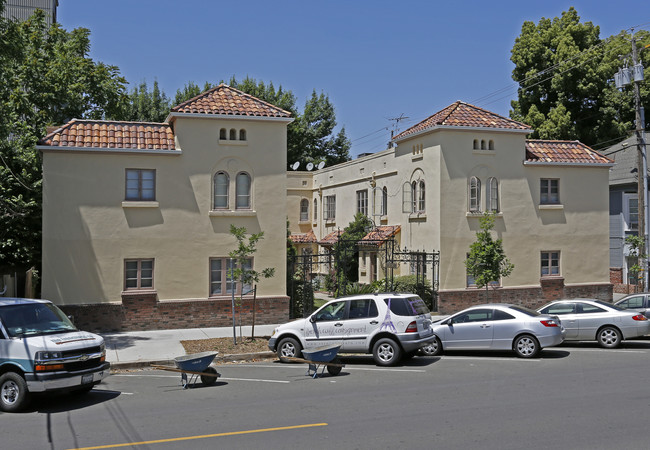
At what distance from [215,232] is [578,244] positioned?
15538mm

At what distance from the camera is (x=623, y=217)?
32938 mm

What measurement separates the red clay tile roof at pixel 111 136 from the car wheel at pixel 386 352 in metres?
10.5

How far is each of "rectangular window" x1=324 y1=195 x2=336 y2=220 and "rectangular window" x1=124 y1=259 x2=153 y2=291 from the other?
61.2 feet

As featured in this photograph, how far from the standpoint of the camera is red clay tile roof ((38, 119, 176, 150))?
20109 mm

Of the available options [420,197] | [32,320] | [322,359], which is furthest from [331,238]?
[32,320]

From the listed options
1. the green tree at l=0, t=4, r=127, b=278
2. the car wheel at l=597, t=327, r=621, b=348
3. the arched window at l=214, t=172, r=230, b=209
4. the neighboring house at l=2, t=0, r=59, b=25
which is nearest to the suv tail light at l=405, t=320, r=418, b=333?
the car wheel at l=597, t=327, r=621, b=348

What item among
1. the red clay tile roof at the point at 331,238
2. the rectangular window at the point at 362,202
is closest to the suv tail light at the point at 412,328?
the rectangular window at the point at 362,202

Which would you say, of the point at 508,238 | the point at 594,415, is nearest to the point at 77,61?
the point at 508,238

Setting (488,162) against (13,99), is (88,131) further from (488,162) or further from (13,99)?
(488,162)

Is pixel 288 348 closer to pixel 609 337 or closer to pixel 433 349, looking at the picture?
pixel 433 349

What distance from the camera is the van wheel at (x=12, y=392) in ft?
35.1

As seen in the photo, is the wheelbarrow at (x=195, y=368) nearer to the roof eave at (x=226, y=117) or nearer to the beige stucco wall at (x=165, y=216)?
the beige stucco wall at (x=165, y=216)

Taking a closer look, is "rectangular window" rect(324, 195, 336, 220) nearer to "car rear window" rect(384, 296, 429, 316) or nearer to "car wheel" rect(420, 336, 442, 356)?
"car wheel" rect(420, 336, 442, 356)

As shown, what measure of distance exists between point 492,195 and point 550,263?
13.2 ft
